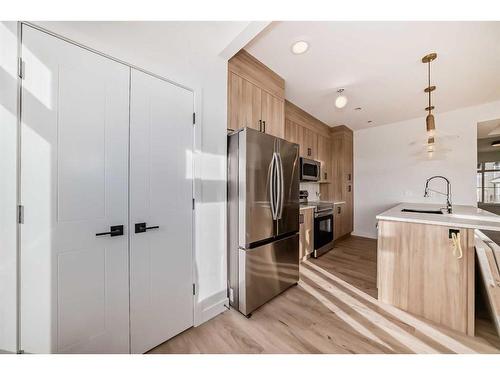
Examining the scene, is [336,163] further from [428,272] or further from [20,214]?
[20,214]

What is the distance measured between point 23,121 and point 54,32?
0.55 meters

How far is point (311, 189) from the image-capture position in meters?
4.33

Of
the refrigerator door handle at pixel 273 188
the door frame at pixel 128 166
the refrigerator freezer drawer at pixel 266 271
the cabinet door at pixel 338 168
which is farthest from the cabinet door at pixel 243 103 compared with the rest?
the cabinet door at pixel 338 168

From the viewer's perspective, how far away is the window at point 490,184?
510 centimetres

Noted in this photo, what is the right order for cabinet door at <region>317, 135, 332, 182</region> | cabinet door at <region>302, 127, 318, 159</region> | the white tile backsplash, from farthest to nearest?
cabinet door at <region>317, 135, 332, 182</region>
the white tile backsplash
cabinet door at <region>302, 127, 318, 159</region>

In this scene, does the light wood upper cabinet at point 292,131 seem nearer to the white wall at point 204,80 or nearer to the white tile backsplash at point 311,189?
the white tile backsplash at point 311,189

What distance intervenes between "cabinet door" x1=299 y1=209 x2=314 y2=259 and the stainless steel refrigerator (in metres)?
0.90

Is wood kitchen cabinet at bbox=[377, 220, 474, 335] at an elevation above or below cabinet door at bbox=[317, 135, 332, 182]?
below

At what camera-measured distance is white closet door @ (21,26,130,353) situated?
3.47 feet

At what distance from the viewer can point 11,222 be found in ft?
3.31

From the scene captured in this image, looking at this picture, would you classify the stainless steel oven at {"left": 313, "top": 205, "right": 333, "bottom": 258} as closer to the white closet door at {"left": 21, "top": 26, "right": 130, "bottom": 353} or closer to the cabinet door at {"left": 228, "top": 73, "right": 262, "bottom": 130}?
the cabinet door at {"left": 228, "top": 73, "right": 262, "bottom": 130}

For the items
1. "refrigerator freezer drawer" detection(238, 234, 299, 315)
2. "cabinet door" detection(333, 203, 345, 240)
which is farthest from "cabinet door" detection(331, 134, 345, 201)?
"refrigerator freezer drawer" detection(238, 234, 299, 315)
